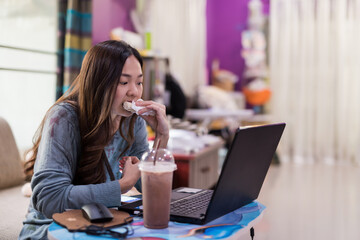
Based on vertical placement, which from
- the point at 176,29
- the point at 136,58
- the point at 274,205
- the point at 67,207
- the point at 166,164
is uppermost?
the point at 176,29

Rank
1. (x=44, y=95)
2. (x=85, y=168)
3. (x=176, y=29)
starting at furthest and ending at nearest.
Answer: (x=176, y=29)
(x=44, y=95)
(x=85, y=168)

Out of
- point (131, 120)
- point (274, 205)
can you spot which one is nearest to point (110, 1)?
point (274, 205)

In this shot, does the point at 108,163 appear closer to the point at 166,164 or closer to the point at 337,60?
the point at 166,164

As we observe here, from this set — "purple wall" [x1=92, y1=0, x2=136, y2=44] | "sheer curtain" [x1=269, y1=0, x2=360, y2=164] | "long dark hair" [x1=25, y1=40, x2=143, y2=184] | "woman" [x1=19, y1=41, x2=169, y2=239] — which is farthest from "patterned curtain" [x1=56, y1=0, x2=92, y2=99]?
"sheer curtain" [x1=269, y1=0, x2=360, y2=164]

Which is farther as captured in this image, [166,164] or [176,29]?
[176,29]

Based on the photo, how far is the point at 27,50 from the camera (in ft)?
10.5

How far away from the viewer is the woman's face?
4.62 ft

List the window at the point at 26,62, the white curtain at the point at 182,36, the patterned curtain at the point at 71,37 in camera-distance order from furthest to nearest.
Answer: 1. the white curtain at the point at 182,36
2. the patterned curtain at the point at 71,37
3. the window at the point at 26,62

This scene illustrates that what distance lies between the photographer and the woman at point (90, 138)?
121 cm

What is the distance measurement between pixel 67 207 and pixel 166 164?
1.09 feet

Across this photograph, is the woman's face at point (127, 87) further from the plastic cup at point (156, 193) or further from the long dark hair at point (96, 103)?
the plastic cup at point (156, 193)

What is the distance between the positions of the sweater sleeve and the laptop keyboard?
0.57 feet

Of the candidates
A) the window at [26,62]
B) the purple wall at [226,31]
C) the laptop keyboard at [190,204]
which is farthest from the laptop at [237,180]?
the purple wall at [226,31]

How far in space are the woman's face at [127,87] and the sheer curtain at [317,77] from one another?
16.5 feet
